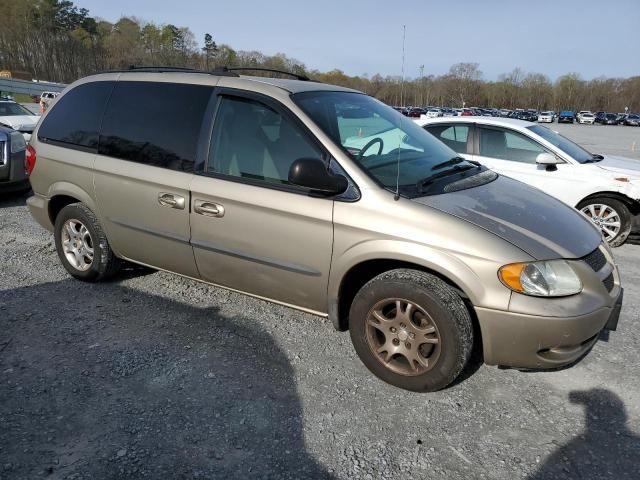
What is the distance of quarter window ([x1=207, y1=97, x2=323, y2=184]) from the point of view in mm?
3158

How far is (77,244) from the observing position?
14.4 ft

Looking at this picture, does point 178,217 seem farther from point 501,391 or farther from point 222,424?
point 501,391

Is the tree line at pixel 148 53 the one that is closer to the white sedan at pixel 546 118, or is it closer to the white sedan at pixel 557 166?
the white sedan at pixel 546 118

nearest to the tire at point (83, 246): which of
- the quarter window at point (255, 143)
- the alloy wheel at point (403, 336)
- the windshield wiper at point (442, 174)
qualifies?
the quarter window at point (255, 143)

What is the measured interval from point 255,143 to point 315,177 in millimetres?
681

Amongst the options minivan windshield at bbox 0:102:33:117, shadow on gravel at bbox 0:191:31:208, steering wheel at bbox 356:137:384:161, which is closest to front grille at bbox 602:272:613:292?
steering wheel at bbox 356:137:384:161

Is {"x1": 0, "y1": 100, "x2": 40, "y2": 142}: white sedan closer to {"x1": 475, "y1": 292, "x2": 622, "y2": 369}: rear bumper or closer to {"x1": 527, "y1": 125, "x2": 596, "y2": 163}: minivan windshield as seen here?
{"x1": 527, "y1": 125, "x2": 596, "y2": 163}: minivan windshield

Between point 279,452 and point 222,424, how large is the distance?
15.1 inches

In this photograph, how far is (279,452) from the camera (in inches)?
95.0

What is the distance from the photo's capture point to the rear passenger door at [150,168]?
3502mm

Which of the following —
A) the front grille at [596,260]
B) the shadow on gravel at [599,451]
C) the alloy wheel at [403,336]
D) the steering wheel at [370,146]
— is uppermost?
the steering wheel at [370,146]

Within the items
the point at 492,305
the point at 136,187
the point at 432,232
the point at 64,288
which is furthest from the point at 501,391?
the point at 64,288

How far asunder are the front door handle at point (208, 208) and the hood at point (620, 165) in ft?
17.1

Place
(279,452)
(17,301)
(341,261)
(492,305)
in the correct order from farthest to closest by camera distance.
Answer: (17,301) → (341,261) → (492,305) → (279,452)
